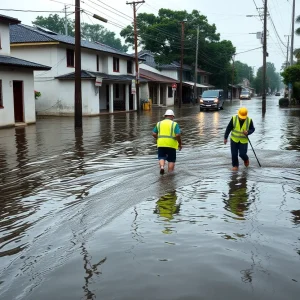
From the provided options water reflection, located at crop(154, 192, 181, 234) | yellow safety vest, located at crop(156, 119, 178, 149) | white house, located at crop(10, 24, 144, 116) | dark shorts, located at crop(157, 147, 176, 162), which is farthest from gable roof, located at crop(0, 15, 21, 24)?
water reflection, located at crop(154, 192, 181, 234)

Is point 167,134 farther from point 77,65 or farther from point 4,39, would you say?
point 4,39

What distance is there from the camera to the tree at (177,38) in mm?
65250

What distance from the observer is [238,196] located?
25.3 ft

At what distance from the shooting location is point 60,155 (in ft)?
42.5

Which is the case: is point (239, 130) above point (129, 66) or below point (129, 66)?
below

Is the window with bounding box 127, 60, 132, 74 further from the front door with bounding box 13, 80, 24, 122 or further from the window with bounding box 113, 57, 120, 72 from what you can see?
the front door with bounding box 13, 80, 24, 122

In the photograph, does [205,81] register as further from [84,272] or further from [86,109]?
[84,272]

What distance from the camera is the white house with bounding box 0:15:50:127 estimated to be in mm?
22766

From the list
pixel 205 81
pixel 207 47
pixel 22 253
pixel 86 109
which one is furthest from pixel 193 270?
pixel 205 81

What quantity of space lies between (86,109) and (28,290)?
3063 cm

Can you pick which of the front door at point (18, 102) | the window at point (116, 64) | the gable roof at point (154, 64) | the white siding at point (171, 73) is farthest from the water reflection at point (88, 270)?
the white siding at point (171, 73)

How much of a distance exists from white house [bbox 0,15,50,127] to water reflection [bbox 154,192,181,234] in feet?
53.6

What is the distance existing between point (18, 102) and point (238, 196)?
65.2ft

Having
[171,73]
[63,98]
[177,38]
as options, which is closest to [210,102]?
[63,98]
